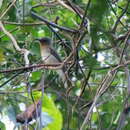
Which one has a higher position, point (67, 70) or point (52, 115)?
point (67, 70)

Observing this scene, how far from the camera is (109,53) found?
2961 millimetres

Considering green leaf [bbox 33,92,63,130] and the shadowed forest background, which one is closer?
the shadowed forest background

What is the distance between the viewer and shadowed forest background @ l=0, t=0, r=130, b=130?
4.00ft

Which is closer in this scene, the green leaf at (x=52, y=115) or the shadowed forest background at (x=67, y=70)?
the shadowed forest background at (x=67, y=70)

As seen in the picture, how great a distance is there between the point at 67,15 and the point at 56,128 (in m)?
1.57

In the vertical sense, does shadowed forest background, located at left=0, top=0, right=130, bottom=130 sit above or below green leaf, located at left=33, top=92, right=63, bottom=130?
above

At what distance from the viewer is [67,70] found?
5.61ft

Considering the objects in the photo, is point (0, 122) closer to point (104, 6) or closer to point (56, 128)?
point (56, 128)

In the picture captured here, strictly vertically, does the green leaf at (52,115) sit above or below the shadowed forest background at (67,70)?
below

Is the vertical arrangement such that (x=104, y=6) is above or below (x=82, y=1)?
above

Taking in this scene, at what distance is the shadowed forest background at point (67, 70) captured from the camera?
1219 millimetres

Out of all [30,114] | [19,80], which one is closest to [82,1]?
[19,80]

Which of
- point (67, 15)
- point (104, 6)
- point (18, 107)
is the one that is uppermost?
point (104, 6)

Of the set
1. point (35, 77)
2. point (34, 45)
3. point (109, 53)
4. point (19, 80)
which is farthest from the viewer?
point (109, 53)
